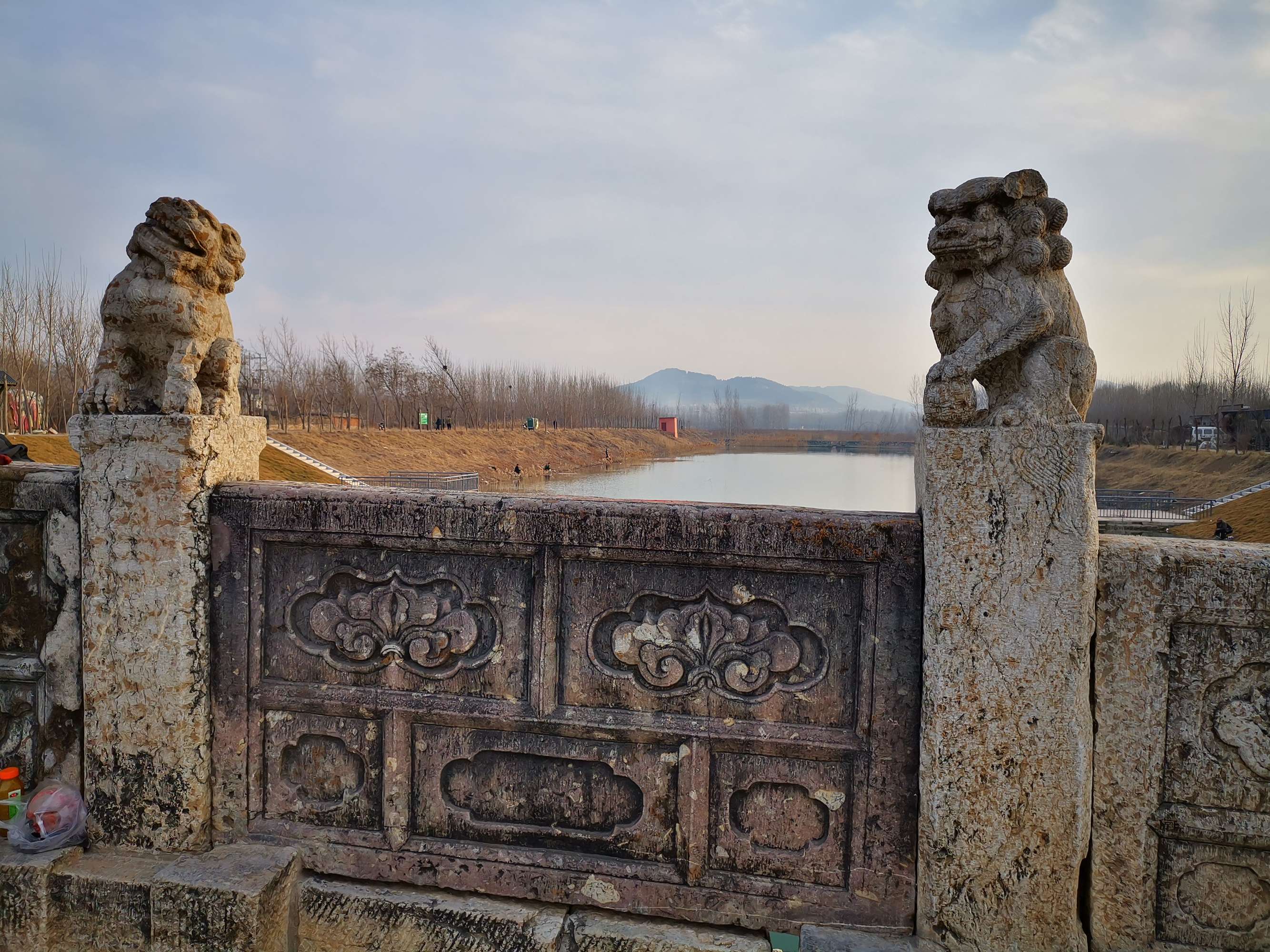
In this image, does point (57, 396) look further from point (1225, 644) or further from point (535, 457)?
point (1225, 644)

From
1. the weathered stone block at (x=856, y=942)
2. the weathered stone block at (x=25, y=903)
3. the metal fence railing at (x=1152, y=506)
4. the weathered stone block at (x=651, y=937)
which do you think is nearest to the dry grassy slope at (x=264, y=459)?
the weathered stone block at (x=25, y=903)

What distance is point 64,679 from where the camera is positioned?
252cm

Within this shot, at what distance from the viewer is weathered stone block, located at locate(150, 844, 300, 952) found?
2.23 metres

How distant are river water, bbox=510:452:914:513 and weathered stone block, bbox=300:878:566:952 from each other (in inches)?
368

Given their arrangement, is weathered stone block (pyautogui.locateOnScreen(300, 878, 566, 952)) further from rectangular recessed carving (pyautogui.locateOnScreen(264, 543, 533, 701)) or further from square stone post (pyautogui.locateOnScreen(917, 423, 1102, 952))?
square stone post (pyautogui.locateOnScreen(917, 423, 1102, 952))

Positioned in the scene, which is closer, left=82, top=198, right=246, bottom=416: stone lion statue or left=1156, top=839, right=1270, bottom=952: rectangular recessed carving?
left=1156, top=839, right=1270, bottom=952: rectangular recessed carving

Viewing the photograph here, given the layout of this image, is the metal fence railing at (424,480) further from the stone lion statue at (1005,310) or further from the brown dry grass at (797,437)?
the brown dry grass at (797,437)

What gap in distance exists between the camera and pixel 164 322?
2.64 m

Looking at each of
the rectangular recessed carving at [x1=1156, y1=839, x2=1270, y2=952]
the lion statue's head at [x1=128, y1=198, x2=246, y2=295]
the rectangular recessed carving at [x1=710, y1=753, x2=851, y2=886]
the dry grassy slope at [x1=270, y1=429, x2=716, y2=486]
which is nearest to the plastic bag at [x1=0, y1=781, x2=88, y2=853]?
the lion statue's head at [x1=128, y1=198, x2=246, y2=295]

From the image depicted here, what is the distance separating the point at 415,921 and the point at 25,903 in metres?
1.25

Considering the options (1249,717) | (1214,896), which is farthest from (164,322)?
(1214,896)

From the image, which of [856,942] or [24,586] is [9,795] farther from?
[856,942]

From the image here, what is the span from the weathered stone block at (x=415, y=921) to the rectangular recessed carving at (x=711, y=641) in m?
0.67

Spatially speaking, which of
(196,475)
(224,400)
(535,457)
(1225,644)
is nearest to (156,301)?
(224,400)
